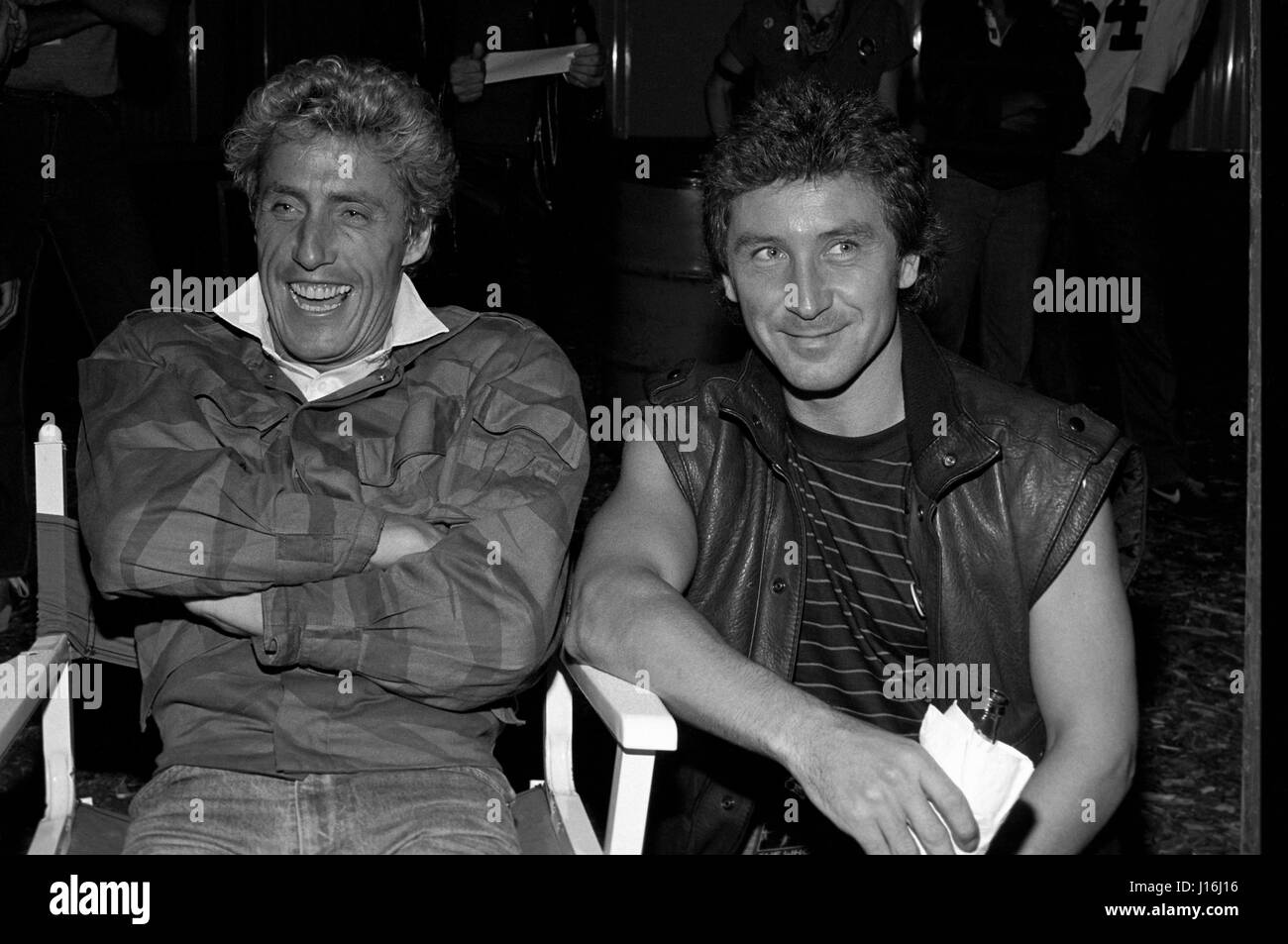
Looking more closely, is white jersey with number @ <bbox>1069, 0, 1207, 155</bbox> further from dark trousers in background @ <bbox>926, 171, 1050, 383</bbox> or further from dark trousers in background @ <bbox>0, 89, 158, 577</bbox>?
dark trousers in background @ <bbox>0, 89, 158, 577</bbox>

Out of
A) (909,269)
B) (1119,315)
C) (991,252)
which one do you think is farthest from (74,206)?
(1119,315)

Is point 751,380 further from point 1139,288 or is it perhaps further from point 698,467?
point 1139,288

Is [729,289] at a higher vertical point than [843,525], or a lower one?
higher

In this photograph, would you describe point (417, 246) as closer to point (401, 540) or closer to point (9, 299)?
point (401, 540)

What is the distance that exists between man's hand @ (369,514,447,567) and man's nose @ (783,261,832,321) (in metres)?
0.62

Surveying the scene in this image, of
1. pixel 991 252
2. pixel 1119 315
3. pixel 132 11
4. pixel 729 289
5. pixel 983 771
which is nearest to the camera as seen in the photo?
pixel 983 771

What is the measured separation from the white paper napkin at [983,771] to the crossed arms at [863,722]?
53mm

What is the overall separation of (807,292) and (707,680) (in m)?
0.61

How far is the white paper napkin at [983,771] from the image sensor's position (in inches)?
67.7

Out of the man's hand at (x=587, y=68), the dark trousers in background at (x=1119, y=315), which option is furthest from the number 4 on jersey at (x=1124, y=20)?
the man's hand at (x=587, y=68)

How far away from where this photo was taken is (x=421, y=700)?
2.06 m

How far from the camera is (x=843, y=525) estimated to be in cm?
222
